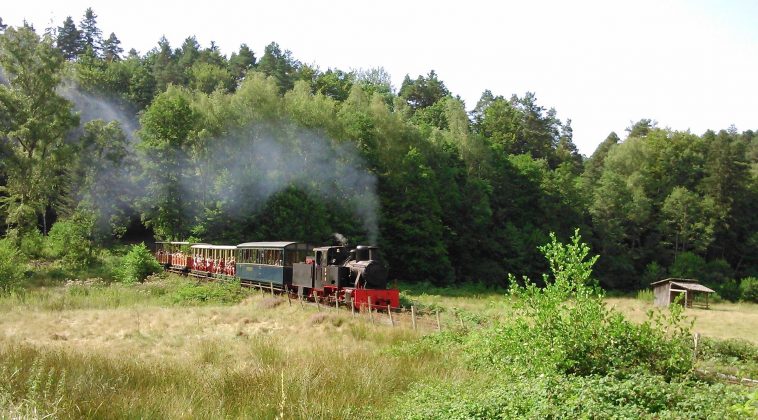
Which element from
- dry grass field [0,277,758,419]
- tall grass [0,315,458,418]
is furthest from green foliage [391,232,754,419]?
tall grass [0,315,458,418]

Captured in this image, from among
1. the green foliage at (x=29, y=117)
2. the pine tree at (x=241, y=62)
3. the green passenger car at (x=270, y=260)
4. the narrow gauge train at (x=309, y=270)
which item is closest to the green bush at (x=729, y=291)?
the narrow gauge train at (x=309, y=270)

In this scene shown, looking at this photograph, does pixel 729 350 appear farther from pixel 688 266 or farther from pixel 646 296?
pixel 688 266

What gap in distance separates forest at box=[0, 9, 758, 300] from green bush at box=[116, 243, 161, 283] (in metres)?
2.90

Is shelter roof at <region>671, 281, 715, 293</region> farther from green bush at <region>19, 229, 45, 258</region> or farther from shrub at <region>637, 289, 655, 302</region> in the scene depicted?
green bush at <region>19, 229, 45, 258</region>

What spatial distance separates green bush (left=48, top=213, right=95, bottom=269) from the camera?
3400 cm

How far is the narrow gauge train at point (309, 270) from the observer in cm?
2361

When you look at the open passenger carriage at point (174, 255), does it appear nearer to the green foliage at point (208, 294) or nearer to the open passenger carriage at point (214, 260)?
the open passenger carriage at point (214, 260)

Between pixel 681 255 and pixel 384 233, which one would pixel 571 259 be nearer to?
pixel 384 233

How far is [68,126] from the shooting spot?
35625mm

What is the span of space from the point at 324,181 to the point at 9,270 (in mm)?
24840

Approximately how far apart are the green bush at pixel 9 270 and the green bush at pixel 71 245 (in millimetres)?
5363

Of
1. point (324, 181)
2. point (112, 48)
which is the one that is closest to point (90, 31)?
point (112, 48)

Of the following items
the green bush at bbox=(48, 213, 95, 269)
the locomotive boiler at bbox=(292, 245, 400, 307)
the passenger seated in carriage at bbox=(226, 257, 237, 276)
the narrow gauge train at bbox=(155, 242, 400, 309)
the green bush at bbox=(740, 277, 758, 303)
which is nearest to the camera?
the locomotive boiler at bbox=(292, 245, 400, 307)

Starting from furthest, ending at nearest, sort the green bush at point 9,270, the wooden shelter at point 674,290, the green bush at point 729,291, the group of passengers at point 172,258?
the green bush at point 729,291
the wooden shelter at point 674,290
the group of passengers at point 172,258
the green bush at point 9,270
